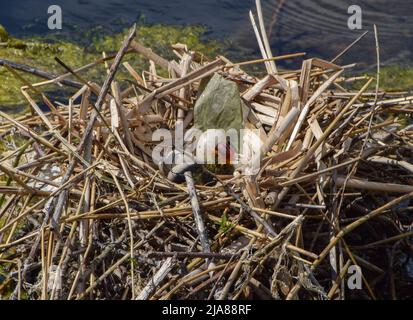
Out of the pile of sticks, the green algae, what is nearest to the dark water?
the green algae

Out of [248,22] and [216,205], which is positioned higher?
[248,22]

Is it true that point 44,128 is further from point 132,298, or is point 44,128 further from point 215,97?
point 132,298

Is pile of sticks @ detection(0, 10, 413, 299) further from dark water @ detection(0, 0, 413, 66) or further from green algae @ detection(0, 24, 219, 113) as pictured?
dark water @ detection(0, 0, 413, 66)

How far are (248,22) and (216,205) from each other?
14.2 ft

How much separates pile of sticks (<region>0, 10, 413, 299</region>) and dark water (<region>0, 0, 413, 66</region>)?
356 centimetres

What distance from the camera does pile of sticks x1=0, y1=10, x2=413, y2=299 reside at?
2.93 metres

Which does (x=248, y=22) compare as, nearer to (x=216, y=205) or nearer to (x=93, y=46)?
(x=93, y=46)

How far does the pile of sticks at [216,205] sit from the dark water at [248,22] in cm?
356

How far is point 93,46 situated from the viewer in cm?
696

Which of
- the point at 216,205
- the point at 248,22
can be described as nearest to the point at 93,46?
the point at 248,22

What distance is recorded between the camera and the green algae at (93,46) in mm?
6613

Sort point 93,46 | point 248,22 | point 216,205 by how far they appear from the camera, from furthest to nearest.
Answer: point 248,22 → point 93,46 → point 216,205

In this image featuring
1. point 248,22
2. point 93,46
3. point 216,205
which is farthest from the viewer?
point 248,22

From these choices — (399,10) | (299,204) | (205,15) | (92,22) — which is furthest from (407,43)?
(299,204)
